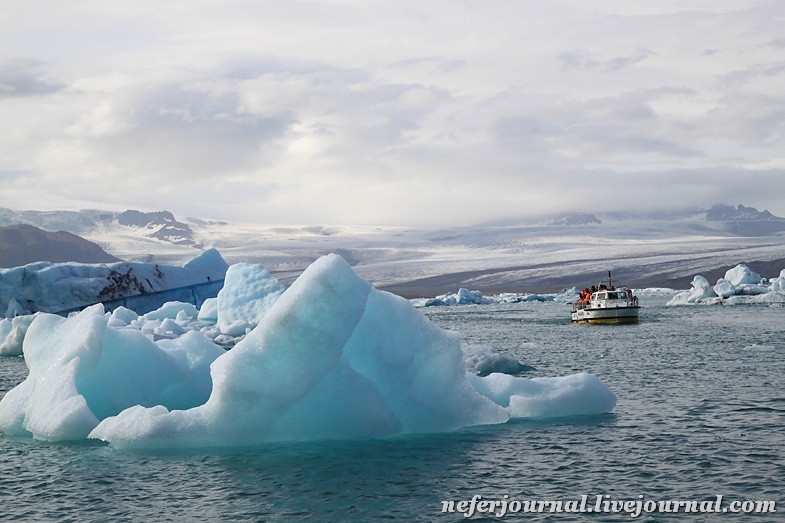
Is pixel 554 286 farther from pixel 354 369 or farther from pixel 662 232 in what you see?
pixel 354 369

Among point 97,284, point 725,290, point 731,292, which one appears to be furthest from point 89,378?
point 725,290

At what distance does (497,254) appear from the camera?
145375 mm

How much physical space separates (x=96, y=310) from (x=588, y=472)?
849 centimetres

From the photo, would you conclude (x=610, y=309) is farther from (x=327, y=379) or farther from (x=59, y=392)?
→ (x=59, y=392)

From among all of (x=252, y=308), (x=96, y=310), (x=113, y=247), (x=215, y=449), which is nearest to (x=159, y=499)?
(x=215, y=449)

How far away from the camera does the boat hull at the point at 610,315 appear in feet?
149

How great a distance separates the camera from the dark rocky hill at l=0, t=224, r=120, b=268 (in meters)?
139

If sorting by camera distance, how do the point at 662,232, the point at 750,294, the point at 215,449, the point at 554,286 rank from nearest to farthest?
the point at 215,449
the point at 750,294
the point at 554,286
the point at 662,232

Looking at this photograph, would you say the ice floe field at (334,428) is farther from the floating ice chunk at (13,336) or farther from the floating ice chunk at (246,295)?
the floating ice chunk at (13,336)

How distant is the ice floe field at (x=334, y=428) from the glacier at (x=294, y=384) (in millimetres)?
25

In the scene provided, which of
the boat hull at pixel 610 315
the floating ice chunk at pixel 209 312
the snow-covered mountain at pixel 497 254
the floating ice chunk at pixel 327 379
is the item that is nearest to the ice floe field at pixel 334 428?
the floating ice chunk at pixel 327 379

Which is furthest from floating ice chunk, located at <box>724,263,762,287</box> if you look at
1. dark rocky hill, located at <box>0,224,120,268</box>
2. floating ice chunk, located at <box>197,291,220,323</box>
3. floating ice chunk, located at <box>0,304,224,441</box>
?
dark rocky hill, located at <box>0,224,120,268</box>

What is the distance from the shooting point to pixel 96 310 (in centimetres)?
1390

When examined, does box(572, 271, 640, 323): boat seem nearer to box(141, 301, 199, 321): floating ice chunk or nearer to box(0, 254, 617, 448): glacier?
box(141, 301, 199, 321): floating ice chunk
